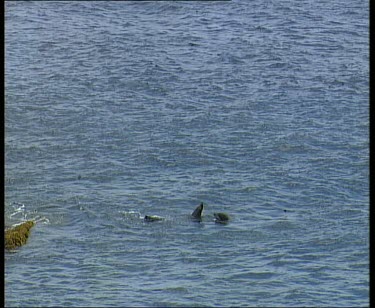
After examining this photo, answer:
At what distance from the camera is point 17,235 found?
50.4 meters

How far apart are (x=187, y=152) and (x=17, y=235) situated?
15.9 metres

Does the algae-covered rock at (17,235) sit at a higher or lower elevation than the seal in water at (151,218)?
lower

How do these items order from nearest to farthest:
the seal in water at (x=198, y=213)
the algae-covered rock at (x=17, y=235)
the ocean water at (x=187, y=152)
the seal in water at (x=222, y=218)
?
the ocean water at (x=187, y=152) < the algae-covered rock at (x=17, y=235) < the seal in water at (x=222, y=218) < the seal in water at (x=198, y=213)

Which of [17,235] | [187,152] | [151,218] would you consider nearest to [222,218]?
[151,218]

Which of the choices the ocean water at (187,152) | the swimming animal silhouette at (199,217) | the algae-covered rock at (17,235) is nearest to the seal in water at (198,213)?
the swimming animal silhouette at (199,217)

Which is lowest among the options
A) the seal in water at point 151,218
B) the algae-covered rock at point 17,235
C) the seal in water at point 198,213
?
the algae-covered rock at point 17,235

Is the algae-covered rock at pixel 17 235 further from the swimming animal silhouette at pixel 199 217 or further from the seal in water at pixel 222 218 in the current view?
the seal in water at pixel 222 218

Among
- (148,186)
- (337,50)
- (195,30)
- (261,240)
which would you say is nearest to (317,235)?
(261,240)

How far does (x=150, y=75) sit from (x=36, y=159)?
1710 cm

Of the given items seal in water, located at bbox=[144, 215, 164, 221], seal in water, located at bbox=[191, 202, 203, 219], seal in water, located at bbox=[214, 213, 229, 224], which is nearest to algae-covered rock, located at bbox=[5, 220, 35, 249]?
seal in water, located at bbox=[144, 215, 164, 221]

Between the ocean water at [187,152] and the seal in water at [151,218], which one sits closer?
the ocean water at [187,152]

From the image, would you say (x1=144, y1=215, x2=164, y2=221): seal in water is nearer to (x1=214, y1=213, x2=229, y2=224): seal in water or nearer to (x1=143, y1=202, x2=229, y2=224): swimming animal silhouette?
(x1=143, y1=202, x2=229, y2=224): swimming animal silhouette

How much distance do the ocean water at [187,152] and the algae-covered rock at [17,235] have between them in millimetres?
618

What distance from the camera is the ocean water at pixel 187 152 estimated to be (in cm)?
4641
